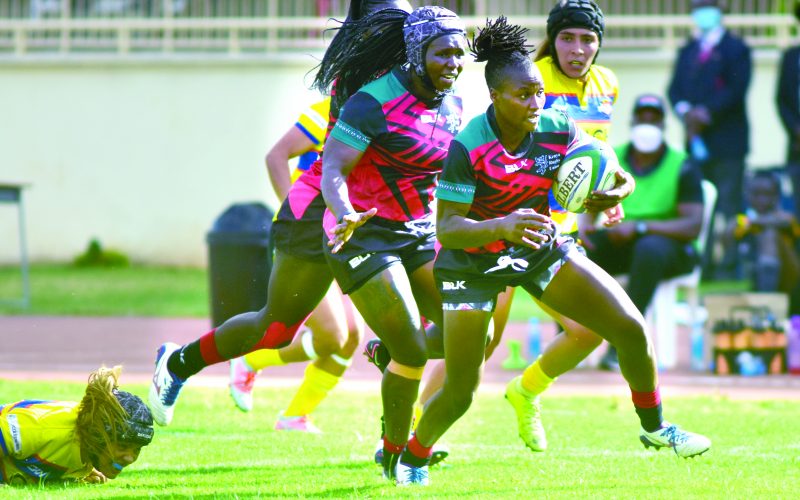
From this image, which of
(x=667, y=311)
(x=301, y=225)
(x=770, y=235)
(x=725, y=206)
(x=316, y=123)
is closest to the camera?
(x=301, y=225)

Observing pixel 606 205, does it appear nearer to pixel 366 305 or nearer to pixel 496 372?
pixel 366 305

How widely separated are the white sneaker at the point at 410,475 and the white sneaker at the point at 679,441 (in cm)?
110

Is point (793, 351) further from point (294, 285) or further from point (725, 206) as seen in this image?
point (294, 285)

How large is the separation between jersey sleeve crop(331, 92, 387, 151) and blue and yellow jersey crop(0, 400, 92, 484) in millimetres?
1785

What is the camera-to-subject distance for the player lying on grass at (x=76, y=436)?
20.5 feet

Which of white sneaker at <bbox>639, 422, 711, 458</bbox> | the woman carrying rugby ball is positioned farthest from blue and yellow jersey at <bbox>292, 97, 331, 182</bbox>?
white sneaker at <bbox>639, 422, 711, 458</bbox>

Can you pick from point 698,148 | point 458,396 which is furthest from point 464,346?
point 698,148

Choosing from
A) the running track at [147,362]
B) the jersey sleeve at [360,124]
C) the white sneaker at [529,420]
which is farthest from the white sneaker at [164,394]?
the running track at [147,362]

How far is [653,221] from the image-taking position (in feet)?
36.7

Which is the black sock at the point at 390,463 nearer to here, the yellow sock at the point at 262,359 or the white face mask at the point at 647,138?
the yellow sock at the point at 262,359

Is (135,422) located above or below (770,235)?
above

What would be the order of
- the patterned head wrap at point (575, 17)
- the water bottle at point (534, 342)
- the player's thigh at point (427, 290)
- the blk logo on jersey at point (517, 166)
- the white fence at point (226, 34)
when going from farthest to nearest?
the white fence at point (226, 34)
the water bottle at point (534, 342)
the patterned head wrap at point (575, 17)
the player's thigh at point (427, 290)
the blk logo on jersey at point (517, 166)

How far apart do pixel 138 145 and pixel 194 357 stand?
43.9 ft

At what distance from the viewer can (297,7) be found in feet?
69.8
